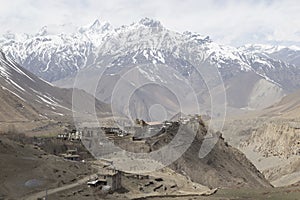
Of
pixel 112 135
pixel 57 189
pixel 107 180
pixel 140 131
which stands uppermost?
pixel 140 131

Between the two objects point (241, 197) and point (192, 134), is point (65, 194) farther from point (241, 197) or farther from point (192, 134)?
point (192, 134)

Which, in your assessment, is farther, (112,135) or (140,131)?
(112,135)

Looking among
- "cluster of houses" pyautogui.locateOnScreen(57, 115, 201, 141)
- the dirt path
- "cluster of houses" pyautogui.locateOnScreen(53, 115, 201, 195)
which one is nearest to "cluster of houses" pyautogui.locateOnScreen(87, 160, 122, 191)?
"cluster of houses" pyautogui.locateOnScreen(53, 115, 201, 195)

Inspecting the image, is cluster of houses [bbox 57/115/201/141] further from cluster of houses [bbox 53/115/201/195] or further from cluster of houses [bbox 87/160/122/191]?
cluster of houses [bbox 87/160/122/191]

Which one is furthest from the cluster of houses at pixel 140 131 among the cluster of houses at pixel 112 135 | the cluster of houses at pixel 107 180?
the cluster of houses at pixel 107 180

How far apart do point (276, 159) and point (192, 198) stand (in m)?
127

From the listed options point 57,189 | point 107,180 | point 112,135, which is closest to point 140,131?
point 112,135

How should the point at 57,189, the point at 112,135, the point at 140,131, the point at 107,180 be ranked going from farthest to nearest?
the point at 112,135 → the point at 140,131 → the point at 107,180 → the point at 57,189

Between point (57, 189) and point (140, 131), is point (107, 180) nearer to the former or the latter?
point (57, 189)

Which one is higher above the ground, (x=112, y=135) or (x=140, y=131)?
(x=140, y=131)

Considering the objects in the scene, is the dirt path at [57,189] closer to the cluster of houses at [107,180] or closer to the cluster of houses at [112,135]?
the cluster of houses at [107,180]

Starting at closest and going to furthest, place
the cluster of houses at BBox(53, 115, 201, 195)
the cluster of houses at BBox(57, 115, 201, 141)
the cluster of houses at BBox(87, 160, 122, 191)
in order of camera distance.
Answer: the cluster of houses at BBox(87, 160, 122, 191) → the cluster of houses at BBox(53, 115, 201, 195) → the cluster of houses at BBox(57, 115, 201, 141)

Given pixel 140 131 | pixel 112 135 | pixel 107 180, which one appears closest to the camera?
pixel 107 180

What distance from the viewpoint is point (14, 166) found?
245 feet
